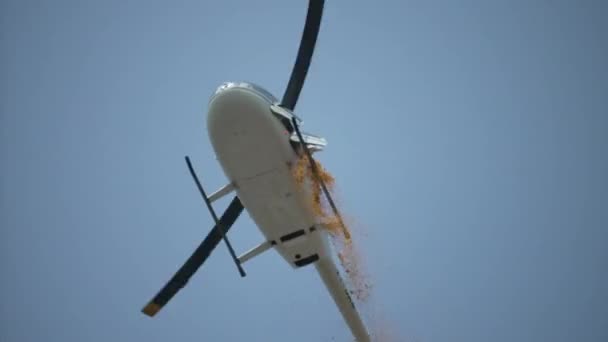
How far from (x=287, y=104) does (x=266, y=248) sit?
502 cm

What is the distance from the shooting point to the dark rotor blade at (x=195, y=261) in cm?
1783

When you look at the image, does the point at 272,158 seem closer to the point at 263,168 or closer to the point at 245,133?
the point at 263,168

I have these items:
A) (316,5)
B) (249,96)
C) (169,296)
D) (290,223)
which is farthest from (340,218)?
(169,296)

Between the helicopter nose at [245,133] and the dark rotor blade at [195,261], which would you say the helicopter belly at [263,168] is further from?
the dark rotor blade at [195,261]

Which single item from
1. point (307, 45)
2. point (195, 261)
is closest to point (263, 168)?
point (307, 45)

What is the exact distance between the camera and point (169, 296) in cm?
1867

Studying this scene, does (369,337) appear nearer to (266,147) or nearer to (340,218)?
(340,218)

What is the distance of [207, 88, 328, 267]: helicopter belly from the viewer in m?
13.7

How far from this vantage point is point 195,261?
18203mm

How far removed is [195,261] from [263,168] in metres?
5.65

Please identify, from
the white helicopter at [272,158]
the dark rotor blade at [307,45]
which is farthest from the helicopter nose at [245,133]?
the dark rotor blade at [307,45]

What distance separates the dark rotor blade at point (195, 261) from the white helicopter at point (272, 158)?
1.46 ft

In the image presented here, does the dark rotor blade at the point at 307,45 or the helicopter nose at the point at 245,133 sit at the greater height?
the dark rotor blade at the point at 307,45

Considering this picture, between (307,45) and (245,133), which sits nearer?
(245,133)
